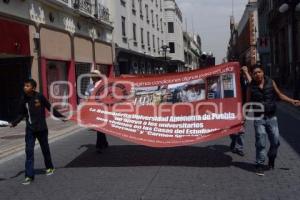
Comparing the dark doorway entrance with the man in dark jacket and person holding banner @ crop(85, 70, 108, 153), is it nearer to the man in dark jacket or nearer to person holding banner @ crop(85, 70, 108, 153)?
person holding banner @ crop(85, 70, 108, 153)

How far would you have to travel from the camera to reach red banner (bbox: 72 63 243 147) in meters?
9.27

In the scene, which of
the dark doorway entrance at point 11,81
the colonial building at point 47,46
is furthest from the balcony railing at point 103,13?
the dark doorway entrance at point 11,81

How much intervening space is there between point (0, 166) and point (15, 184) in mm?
2069

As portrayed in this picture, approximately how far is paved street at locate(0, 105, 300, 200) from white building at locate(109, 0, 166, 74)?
83.4ft

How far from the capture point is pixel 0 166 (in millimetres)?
10266

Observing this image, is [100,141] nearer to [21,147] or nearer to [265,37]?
[21,147]

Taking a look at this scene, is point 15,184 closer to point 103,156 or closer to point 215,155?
point 103,156

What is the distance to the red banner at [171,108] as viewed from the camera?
9.27 meters

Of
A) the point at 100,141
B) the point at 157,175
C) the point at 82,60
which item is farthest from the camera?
the point at 82,60

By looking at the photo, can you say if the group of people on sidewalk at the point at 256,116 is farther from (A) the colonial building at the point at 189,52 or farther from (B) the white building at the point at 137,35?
(A) the colonial building at the point at 189,52

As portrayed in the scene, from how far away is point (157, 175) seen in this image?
27.5ft

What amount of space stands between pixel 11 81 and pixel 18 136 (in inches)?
243

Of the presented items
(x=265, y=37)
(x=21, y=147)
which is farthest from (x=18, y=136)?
(x=265, y=37)

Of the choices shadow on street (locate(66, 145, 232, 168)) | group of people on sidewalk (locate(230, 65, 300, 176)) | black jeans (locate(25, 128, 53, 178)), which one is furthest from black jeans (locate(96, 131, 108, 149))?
group of people on sidewalk (locate(230, 65, 300, 176))
